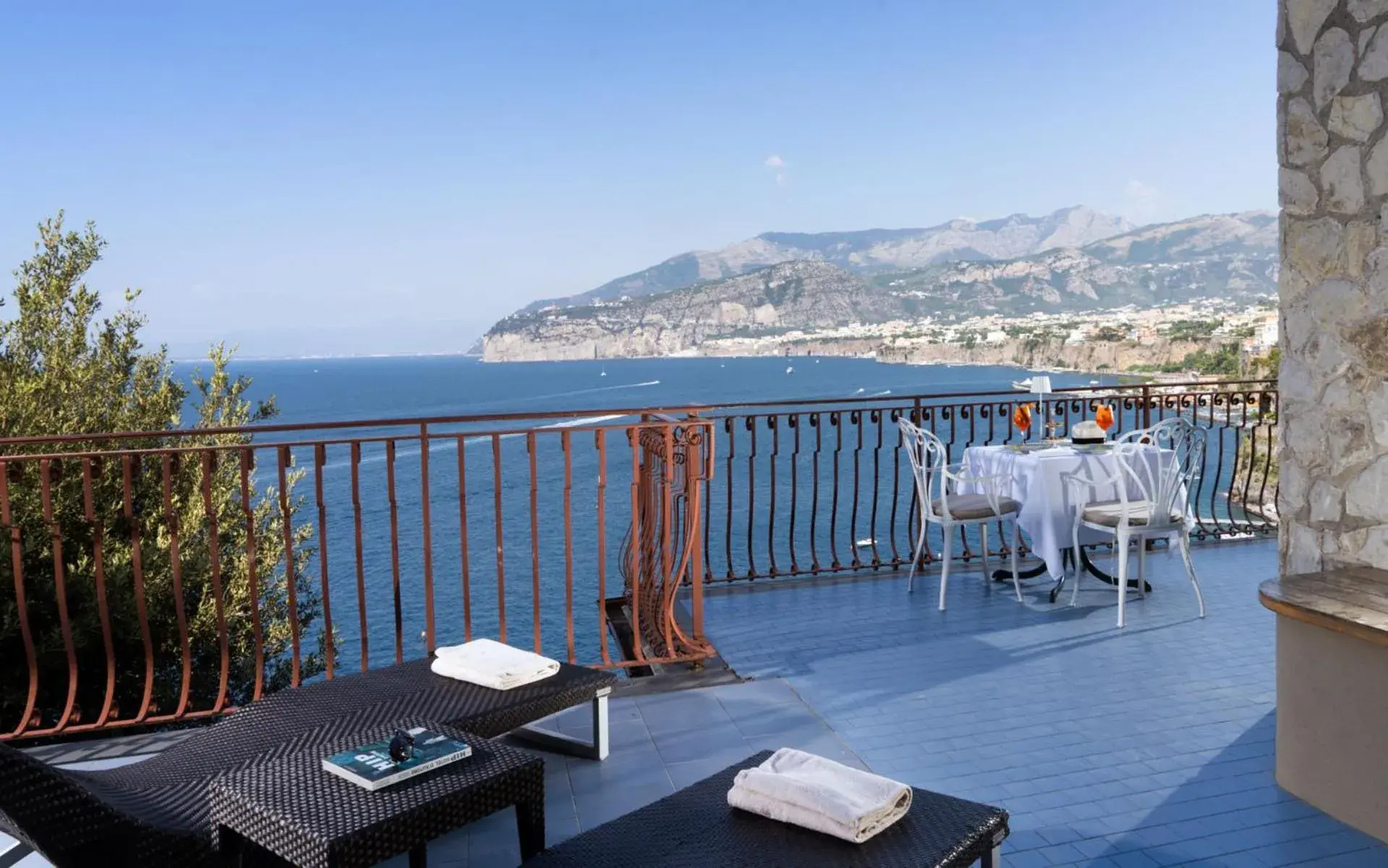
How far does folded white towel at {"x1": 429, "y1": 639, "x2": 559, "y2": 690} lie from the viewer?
3.19 metres

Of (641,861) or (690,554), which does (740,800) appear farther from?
(690,554)

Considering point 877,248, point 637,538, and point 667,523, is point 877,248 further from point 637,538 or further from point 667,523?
point 667,523

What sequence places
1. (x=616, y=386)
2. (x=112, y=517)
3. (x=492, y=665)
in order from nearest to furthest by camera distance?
(x=492, y=665)
(x=112, y=517)
(x=616, y=386)

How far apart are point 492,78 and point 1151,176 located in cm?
4413

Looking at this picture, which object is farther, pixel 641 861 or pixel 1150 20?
pixel 1150 20

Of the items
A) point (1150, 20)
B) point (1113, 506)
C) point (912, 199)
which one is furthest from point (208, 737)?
point (912, 199)

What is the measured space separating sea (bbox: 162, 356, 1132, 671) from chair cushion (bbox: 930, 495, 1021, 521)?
0.75m

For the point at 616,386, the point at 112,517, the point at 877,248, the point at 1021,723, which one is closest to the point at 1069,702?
the point at 1021,723

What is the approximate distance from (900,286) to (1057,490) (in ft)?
211

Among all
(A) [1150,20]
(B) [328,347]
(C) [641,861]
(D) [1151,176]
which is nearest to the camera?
(C) [641,861]

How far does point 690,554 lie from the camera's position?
4281mm

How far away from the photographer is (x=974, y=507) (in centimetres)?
Result: 557

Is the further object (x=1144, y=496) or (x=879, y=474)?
(x=879, y=474)

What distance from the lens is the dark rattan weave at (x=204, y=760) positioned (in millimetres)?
1909
